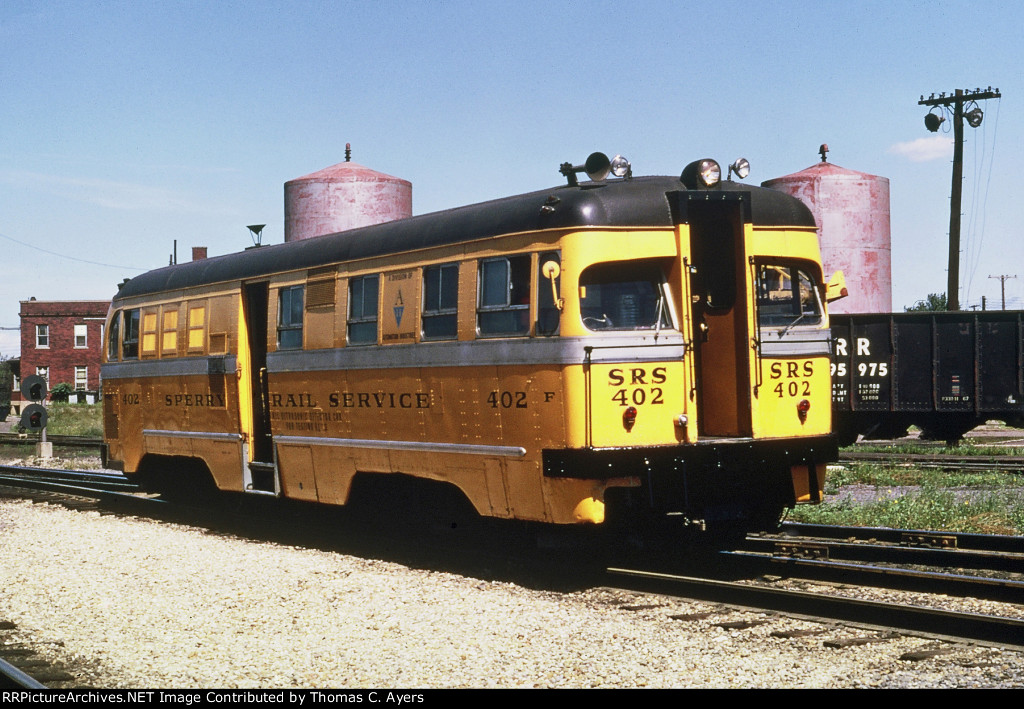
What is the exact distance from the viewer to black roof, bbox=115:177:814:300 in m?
8.80

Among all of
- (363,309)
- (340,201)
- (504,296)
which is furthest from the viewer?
(340,201)

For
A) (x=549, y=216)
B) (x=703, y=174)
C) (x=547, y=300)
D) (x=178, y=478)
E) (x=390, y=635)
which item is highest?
(x=703, y=174)

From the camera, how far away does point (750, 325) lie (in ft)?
29.8

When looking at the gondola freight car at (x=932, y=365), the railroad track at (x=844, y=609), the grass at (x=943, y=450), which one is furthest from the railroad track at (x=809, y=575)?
the gondola freight car at (x=932, y=365)

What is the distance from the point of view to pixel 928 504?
12.3m

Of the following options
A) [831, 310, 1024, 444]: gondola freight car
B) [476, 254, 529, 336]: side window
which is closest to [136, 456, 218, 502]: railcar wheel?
[476, 254, 529, 336]: side window

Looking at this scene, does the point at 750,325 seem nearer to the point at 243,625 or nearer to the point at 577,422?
the point at 577,422

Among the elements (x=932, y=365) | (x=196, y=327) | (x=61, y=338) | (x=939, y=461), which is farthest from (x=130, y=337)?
(x=61, y=338)

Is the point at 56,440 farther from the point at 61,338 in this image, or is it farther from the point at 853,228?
the point at 61,338

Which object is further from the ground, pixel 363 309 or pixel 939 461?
pixel 363 309

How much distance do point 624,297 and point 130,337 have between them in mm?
8429

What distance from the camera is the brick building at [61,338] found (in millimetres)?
66375

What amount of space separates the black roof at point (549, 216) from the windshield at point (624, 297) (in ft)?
1.15

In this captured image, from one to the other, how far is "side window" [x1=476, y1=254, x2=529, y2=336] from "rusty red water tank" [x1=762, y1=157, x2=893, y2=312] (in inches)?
650
